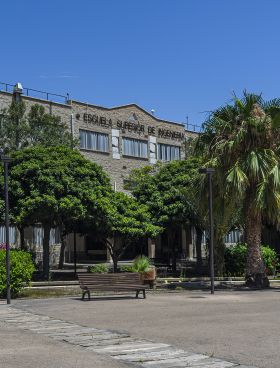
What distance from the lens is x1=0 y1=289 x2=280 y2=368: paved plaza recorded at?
8492 mm

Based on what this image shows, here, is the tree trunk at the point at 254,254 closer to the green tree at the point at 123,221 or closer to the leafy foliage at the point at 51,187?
the green tree at the point at 123,221

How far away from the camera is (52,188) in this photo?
25.6 meters

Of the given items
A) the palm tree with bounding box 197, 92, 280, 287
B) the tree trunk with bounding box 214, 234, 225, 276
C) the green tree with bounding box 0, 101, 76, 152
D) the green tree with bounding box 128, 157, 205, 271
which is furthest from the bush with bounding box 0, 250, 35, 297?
the green tree with bounding box 0, 101, 76, 152

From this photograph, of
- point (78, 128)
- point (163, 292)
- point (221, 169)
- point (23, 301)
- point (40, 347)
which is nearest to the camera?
point (40, 347)

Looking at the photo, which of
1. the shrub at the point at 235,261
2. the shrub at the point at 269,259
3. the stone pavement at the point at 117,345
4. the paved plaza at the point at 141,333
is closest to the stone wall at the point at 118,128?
the shrub at the point at 235,261

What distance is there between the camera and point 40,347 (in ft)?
31.2

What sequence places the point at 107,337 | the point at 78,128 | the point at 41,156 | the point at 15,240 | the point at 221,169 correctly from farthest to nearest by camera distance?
the point at 78,128, the point at 15,240, the point at 41,156, the point at 221,169, the point at 107,337

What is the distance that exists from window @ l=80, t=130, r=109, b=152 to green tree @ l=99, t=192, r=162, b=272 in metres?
13.7

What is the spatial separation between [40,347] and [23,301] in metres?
8.66

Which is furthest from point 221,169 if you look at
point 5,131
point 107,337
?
point 5,131

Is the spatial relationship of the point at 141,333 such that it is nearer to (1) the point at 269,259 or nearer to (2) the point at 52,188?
(2) the point at 52,188

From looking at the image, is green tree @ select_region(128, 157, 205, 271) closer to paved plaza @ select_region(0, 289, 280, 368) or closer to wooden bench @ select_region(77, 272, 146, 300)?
wooden bench @ select_region(77, 272, 146, 300)

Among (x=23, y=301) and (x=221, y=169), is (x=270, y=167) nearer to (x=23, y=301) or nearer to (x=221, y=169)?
(x=221, y=169)

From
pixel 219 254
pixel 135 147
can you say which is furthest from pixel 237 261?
pixel 135 147
